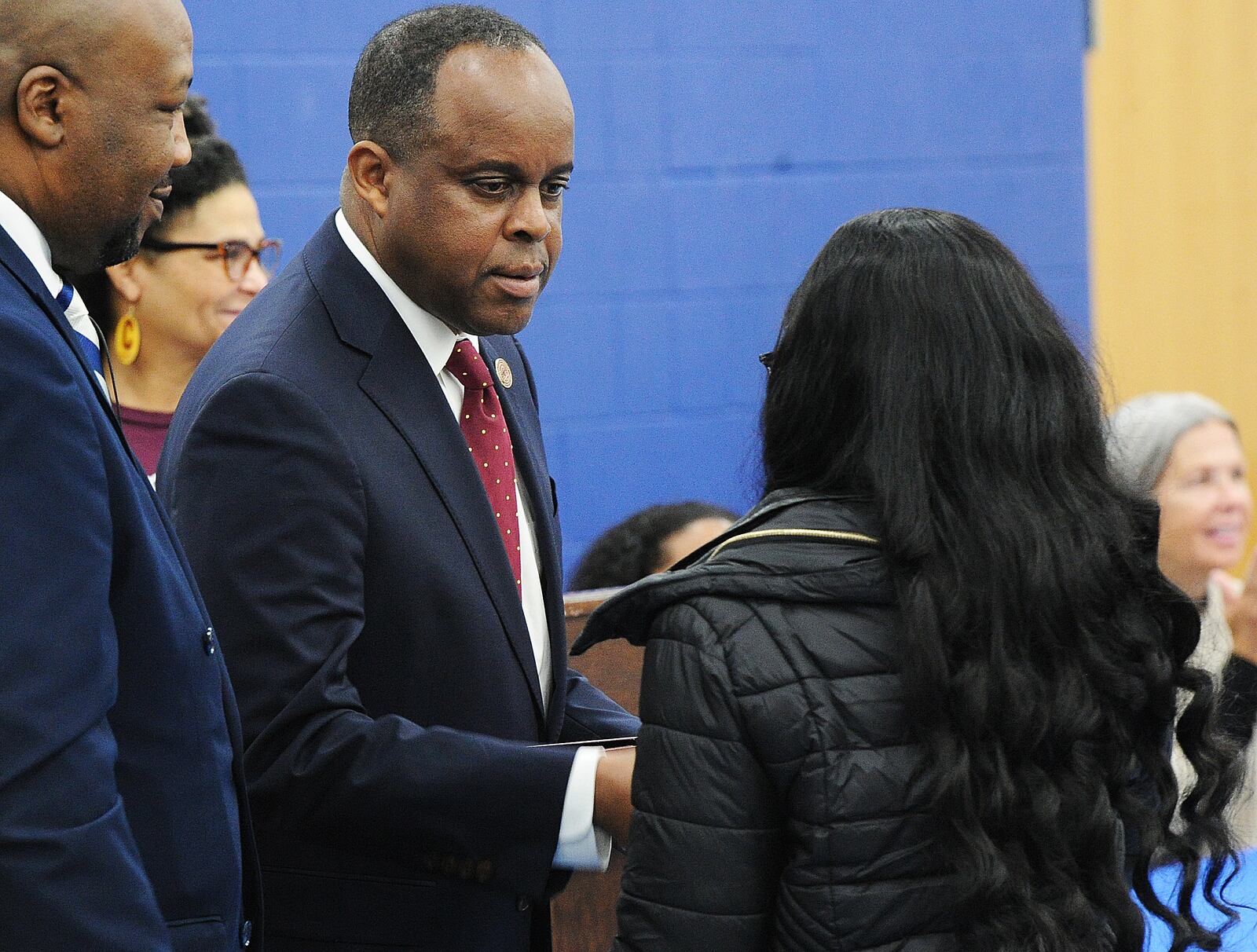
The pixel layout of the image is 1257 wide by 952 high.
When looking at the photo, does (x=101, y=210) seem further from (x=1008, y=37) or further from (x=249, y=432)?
(x=1008, y=37)

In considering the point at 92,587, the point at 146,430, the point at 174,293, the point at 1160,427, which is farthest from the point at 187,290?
the point at 1160,427

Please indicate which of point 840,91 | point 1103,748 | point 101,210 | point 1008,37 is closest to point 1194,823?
point 1103,748

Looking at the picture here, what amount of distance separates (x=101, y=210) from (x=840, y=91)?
10.0ft

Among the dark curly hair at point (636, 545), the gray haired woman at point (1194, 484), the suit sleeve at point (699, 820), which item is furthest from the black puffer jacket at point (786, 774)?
the gray haired woman at point (1194, 484)

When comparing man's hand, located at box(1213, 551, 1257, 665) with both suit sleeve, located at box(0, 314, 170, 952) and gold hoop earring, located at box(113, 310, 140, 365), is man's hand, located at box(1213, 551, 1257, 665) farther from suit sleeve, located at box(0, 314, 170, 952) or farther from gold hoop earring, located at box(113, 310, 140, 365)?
gold hoop earring, located at box(113, 310, 140, 365)

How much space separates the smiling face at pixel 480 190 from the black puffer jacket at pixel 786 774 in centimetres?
48

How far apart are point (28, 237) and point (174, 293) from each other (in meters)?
1.40

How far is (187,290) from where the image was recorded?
8.06 ft

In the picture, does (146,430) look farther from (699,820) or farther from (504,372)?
(699,820)

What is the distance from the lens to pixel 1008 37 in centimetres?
411

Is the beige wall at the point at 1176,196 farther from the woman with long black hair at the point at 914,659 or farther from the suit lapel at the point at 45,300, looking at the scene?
the suit lapel at the point at 45,300

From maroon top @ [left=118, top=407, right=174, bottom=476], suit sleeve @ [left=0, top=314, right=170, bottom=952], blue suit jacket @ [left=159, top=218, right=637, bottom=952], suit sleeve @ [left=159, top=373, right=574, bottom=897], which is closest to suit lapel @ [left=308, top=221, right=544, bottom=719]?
blue suit jacket @ [left=159, top=218, right=637, bottom=952]

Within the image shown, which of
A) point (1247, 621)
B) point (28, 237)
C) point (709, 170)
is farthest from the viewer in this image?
point (709, 170)

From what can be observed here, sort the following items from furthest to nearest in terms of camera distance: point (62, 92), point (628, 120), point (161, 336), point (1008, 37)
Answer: point (1008, 37)
point (628, 120)
point (161, 336)
point (62, 92)
